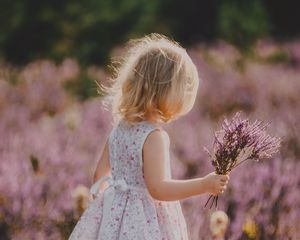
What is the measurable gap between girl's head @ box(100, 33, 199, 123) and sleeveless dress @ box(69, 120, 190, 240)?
0.07 meters

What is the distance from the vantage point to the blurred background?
3475 mm

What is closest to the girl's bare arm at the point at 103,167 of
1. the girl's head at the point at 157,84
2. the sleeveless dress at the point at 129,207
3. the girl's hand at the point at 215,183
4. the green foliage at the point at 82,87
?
the sleeveless dress at the point at 129,207

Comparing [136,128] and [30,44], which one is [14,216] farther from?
[30,44]

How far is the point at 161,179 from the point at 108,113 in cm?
325

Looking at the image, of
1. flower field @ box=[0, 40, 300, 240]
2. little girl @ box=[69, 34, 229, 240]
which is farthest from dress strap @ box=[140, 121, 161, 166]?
flower field @ box=[0, 40, 300, 240]

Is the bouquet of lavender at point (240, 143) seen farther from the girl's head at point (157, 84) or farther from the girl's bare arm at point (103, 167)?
the girl's bare arm at point (103, 167)

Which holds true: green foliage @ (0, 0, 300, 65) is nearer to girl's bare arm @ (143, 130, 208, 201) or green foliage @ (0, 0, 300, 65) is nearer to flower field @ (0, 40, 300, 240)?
flower field @ (0, 40, 300, 240)

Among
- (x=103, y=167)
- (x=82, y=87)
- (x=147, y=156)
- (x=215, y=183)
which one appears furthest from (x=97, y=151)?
(x=82, y=87)

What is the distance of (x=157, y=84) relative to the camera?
8.61ft

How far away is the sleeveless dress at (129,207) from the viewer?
8.75 feet

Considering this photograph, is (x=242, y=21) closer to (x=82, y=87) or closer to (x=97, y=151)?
(x=82, y=87)

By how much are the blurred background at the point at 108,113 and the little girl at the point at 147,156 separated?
1.42ft

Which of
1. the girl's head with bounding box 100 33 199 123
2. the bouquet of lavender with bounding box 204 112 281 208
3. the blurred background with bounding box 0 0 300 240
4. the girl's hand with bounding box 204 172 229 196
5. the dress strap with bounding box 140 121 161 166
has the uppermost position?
the blurred background with bounding box 0 0 300 240

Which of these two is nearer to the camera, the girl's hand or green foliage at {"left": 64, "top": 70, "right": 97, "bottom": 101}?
the girl's hand
